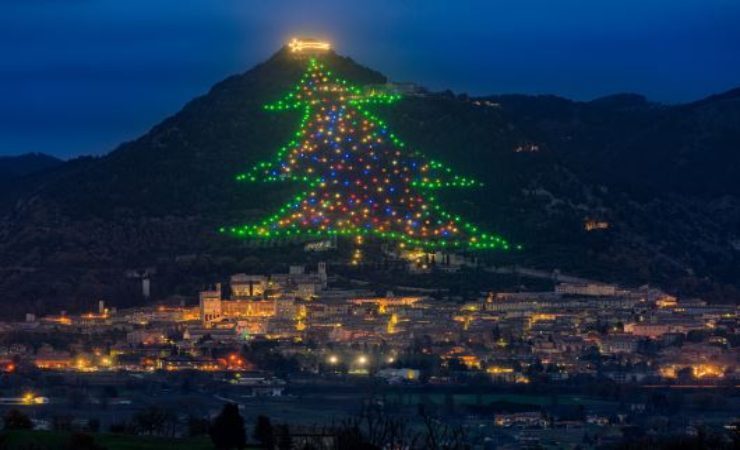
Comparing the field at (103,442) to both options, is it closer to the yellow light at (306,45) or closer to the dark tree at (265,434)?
the dark tree at (265,434)

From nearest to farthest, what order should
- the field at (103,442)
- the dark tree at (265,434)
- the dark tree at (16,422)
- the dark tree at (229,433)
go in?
the dark tree at (229,433), the field at (103,442), the dark tree at (265,434), the dark tree at (16,422)

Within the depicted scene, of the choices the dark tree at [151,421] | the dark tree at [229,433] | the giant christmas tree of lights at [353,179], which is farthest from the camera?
the giant christmas tree of lights at [353,179]

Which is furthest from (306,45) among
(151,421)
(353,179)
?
(151,421)

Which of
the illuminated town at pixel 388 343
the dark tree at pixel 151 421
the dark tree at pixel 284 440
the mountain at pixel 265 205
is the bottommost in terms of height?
the dark tree at pixel 284 440

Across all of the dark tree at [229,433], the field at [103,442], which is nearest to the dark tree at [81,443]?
the field at [103,442]

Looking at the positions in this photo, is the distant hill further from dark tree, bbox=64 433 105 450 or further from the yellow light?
dark tree, bbox=64 433 105 450

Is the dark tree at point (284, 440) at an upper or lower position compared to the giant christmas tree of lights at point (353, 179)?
lower
